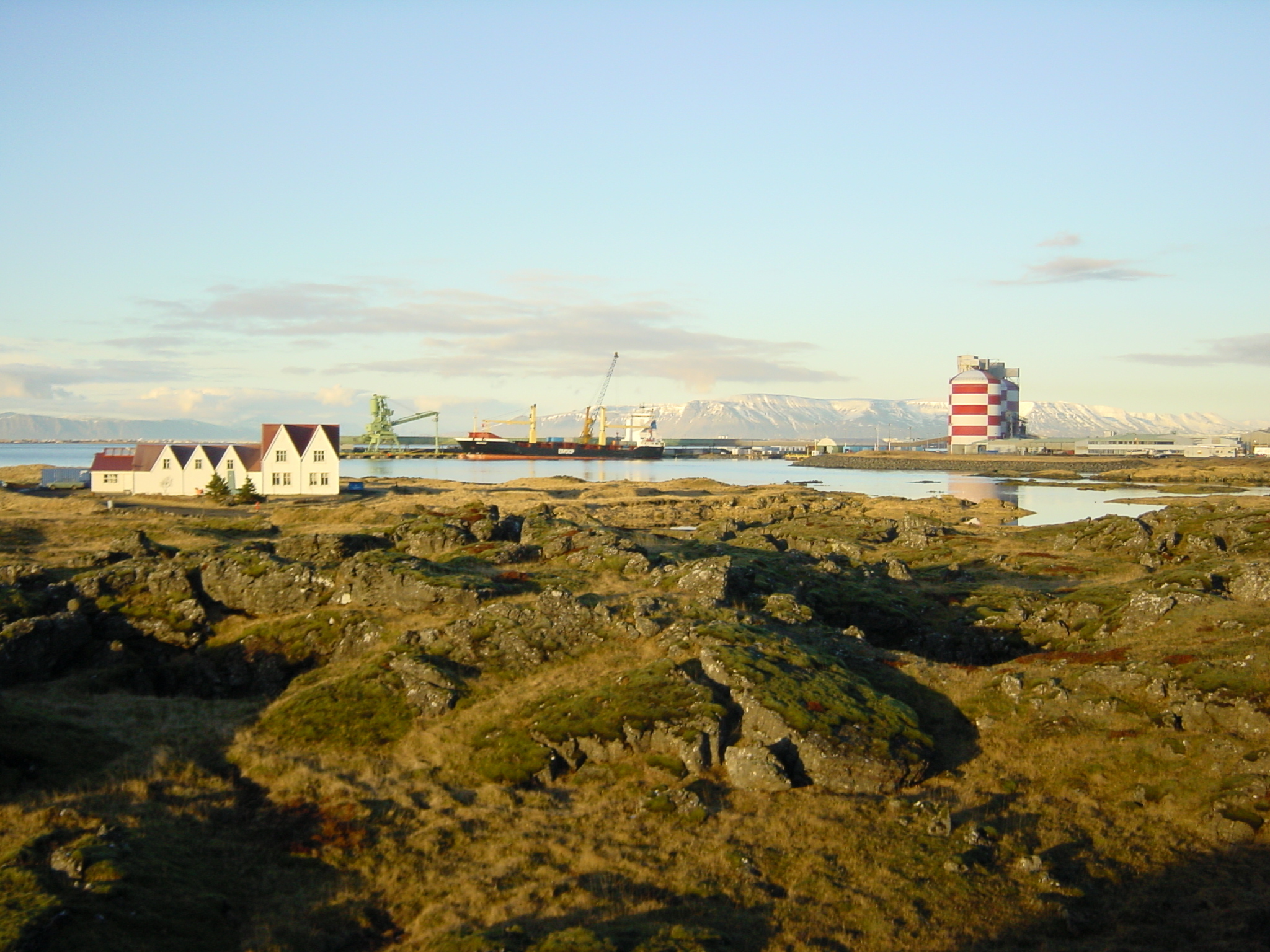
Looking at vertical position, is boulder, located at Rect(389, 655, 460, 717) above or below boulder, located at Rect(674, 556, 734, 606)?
A: below

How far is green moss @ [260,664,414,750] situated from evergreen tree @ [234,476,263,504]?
61.3m

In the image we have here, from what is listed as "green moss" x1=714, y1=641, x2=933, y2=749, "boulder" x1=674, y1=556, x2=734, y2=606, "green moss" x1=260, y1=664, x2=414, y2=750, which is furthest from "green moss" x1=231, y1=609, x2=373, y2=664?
"green moss" x1=714, y1=641, x2=933, y2=749

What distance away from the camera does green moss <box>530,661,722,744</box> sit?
77.7 feet

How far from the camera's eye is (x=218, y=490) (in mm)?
85000

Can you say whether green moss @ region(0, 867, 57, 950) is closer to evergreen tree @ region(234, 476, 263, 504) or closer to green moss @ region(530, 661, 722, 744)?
green moss @ region(530, 661, 722, 744)

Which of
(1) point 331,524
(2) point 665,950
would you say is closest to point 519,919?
(2) point 665,950

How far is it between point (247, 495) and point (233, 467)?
32.3ft

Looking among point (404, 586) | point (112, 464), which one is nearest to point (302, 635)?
point (404, 586)

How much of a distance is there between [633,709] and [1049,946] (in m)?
11.5

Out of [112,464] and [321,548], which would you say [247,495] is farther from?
[321,548]

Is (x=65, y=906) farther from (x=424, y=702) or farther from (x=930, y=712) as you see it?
(x=930, y=712)

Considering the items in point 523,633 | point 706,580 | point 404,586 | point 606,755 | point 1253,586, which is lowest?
point 606,755

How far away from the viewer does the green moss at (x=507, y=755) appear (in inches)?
873

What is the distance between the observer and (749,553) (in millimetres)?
51219
